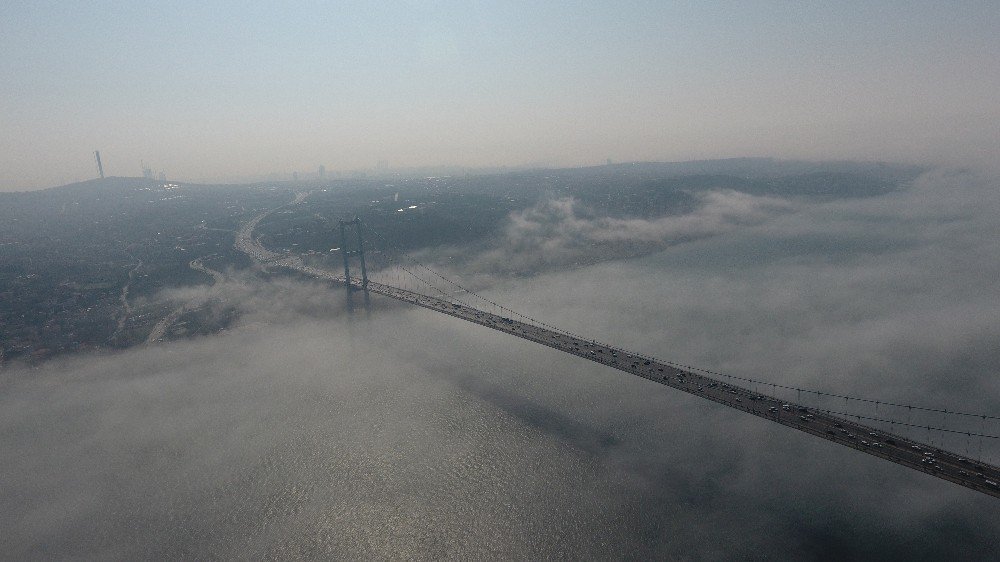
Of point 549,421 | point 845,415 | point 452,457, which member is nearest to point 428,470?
point 452,457

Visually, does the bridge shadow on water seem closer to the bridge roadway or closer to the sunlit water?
the sunlit water

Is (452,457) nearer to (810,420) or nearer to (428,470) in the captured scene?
(428,470)

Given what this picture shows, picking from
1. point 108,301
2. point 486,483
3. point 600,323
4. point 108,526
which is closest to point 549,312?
point 600,323

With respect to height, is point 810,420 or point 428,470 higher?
point 810,420

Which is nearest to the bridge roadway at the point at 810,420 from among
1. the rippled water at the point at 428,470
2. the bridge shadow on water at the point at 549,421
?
the rippled water at the point at 428,470

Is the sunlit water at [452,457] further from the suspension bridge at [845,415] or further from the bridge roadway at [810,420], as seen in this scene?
the bridge roadway at [810,420]

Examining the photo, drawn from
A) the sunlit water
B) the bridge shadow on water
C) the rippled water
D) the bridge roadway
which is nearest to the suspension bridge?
the bridge roadway

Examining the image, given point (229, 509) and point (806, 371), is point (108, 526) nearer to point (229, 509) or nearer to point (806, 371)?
point (229, 509)

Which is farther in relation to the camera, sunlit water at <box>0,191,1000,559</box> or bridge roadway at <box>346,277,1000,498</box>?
sunlit water at <box>0,191,1000,559</box>
